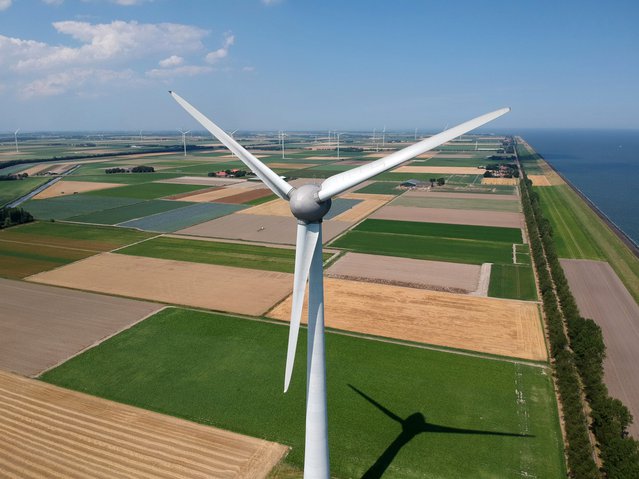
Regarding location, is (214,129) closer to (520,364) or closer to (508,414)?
(508,414)

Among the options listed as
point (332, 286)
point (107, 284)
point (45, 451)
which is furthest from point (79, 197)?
point (45, 451)

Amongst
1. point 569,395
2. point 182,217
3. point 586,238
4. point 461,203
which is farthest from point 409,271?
point 461,203

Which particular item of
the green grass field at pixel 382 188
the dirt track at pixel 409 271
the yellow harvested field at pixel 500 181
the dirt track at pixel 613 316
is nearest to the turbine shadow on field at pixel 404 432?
the dirt track at pixel 613 316

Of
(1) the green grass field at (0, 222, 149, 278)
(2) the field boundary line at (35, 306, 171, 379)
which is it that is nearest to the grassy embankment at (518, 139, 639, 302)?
(2) the field boundary line at (35, 306, 171, 379)

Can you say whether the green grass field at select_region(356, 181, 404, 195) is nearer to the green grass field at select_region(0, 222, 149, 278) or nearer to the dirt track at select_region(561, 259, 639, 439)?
the dirt track at select_region(561, 259, 639, 439)

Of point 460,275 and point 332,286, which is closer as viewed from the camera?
point 332,286

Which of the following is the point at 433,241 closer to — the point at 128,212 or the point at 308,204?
the point at 308,204

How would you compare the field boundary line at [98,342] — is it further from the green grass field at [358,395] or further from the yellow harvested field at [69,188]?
the yellow harvested field at [69,188]
